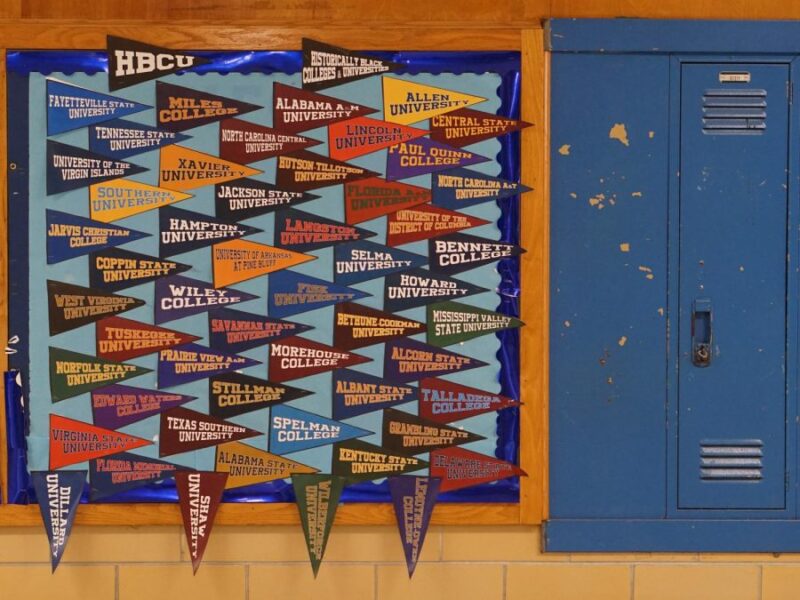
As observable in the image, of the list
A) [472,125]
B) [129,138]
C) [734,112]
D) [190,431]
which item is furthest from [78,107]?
[734,112]

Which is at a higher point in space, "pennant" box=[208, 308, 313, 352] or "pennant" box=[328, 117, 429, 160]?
"pennant" box=[328, 117, 429, 160]

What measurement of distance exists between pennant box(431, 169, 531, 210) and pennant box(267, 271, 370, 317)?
1.10 feet

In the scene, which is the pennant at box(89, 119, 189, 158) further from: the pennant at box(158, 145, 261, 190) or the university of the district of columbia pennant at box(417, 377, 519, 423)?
the university of the district of columbia pennant at box(417, 377, 519, 423)

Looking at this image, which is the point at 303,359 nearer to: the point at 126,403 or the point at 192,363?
the point at 192,363

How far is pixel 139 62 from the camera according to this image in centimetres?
212

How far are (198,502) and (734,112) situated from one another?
5.61ft

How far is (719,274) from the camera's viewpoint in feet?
7.12

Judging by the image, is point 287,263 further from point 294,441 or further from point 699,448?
point 699,448

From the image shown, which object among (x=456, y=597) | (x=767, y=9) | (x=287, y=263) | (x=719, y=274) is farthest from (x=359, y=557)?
(x=767, y=9)

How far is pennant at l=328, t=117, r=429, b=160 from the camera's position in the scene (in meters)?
2.13

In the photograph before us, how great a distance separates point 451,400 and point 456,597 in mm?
530

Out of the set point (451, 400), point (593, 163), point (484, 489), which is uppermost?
point (593, 163)

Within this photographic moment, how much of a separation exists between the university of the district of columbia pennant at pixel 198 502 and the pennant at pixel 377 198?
758 mm

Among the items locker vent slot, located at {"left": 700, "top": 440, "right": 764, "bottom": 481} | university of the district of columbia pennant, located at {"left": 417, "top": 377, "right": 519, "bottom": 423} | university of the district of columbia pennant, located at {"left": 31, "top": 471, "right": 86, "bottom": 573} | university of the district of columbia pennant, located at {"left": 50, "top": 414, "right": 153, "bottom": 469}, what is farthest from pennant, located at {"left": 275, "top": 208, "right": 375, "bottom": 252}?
locker vent slot, located at {"left": 700, "top": 440, "right": 764, "bottom": 481}
